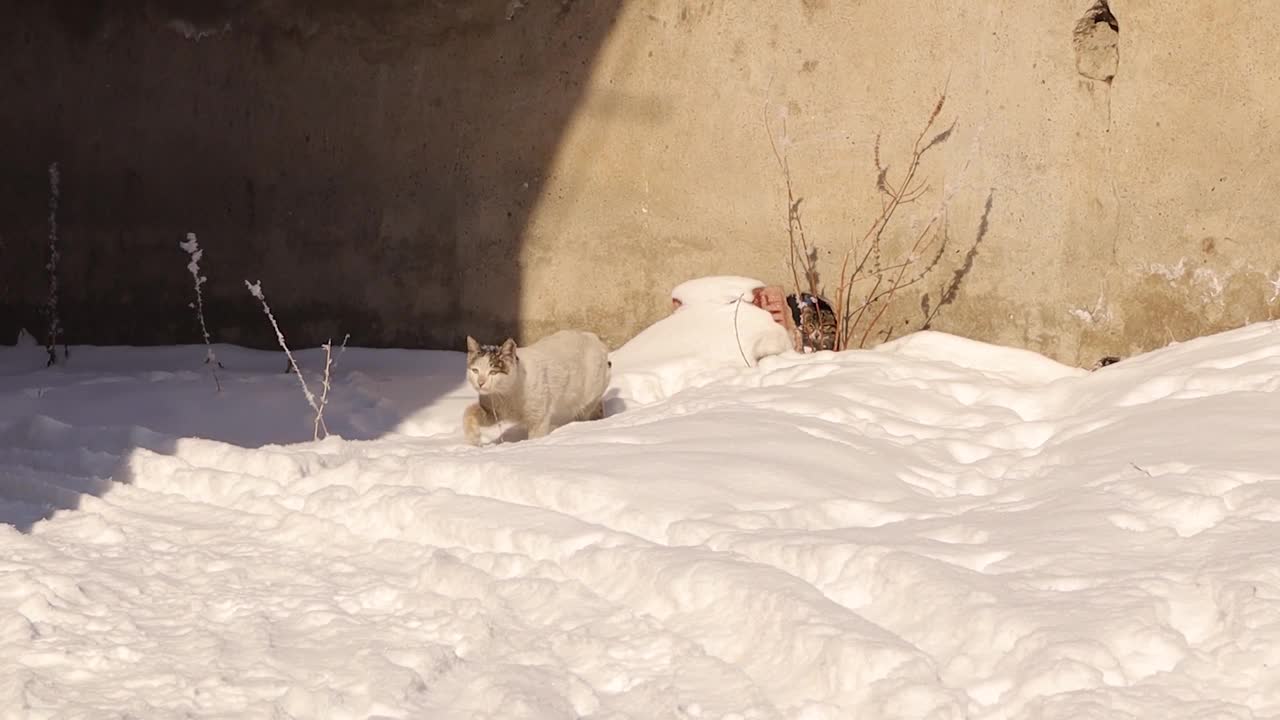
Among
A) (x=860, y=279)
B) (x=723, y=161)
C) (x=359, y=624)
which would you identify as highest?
(x=723, y=161)

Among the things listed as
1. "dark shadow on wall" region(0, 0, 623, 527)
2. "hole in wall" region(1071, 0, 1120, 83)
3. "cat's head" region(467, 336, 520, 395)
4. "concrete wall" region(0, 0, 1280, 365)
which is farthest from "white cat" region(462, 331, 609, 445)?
"hole in wall" region(1071, 0, 1120, 83)

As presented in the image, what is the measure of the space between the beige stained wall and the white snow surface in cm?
73

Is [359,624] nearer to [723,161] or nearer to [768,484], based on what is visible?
[768,484]

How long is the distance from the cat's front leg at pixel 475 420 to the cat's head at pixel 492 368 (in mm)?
107

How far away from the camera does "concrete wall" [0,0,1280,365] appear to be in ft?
21.4

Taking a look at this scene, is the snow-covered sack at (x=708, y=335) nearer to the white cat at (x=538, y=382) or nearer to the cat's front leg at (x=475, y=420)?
the white cat at (x=538, y=382)

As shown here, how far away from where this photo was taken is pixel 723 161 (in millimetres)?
7355

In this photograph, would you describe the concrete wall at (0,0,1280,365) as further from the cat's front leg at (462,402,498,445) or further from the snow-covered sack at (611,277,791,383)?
the cat's front leg at (462,402,498,445)

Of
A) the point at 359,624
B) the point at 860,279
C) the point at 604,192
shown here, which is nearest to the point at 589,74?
the point at 604,192

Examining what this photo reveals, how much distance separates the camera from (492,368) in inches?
232

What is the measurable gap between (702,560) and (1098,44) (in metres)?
3.93

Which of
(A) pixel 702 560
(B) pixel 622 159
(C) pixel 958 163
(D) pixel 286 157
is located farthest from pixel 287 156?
(A) pixel 702 560

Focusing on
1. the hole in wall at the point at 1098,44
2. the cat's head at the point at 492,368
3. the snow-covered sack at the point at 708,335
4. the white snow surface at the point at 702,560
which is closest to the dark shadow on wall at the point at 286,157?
the snow-covered sack at the point at 708,335

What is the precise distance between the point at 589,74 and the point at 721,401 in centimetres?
244
